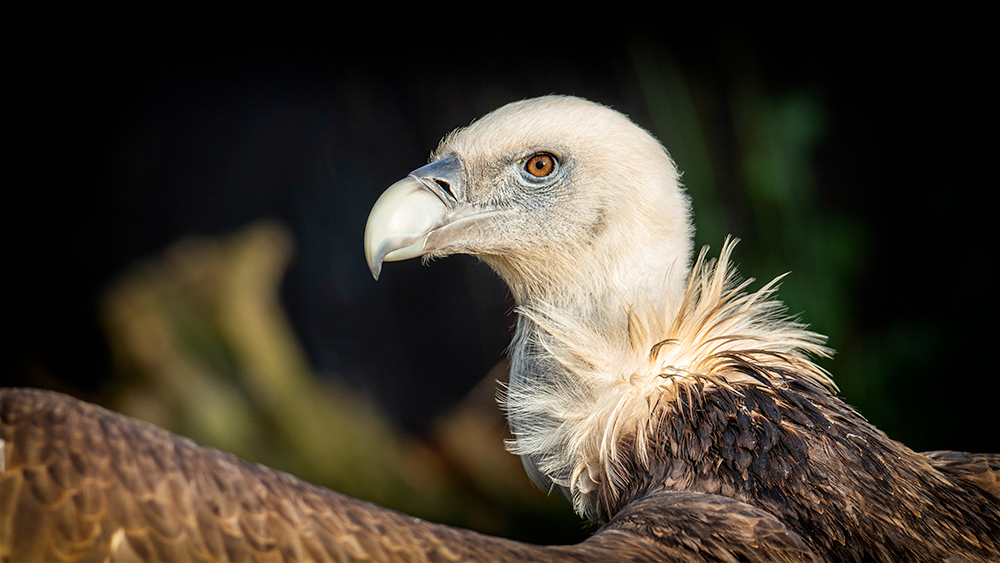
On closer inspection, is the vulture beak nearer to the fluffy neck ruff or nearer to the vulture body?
the vulture body

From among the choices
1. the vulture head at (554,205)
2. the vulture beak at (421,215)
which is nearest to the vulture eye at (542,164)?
the vulture head at (554,205)

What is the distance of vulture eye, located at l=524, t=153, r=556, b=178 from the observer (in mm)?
1304

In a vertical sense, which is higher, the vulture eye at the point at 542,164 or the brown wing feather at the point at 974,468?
the vulture eye at the point at 542,164

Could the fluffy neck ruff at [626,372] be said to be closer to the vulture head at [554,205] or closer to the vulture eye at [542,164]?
the vulture head at [554,205]

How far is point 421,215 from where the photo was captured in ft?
4.08

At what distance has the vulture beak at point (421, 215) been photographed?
119 centimetres

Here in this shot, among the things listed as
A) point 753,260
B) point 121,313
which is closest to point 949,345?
point 753,260

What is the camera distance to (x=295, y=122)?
208 centimetres

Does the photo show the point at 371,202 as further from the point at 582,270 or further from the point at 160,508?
the point at 160,508

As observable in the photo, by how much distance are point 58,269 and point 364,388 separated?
96 centimetres

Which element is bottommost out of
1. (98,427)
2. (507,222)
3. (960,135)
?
(98,427)

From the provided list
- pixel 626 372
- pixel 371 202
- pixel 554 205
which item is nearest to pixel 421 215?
pixel 554 205

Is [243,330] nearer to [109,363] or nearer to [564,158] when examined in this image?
[109,363]

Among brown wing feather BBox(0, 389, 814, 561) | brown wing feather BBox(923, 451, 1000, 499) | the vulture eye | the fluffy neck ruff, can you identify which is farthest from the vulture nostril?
brown wing feather BBox(923, 451, 1000, 499)
